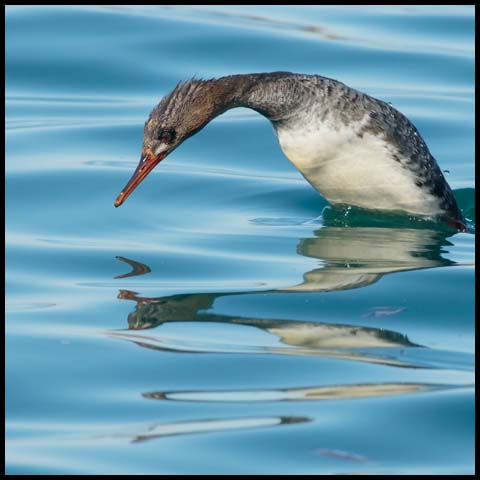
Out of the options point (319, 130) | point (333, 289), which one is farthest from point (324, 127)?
point (333, 289)

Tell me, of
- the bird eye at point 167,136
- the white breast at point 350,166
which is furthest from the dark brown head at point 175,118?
the white breast at point 350,166

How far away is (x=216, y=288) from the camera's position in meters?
8.27

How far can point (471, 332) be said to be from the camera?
749 centimetres

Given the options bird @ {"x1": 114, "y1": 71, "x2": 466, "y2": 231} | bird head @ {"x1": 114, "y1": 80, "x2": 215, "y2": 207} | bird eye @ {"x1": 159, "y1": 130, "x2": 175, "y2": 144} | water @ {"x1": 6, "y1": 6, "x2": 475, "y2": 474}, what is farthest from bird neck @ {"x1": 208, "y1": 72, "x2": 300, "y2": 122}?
water @ {"x1": 6, "y1": 6, "x2": 475, "y2": 474}

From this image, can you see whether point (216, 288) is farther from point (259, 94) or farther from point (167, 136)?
point (259, 94)

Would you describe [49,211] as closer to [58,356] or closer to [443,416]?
[58,356]

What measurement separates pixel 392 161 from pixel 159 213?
5.99 feet

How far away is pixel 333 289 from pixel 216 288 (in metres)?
0.68

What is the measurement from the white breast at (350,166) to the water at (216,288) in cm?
22

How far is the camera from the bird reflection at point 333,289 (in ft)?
23.4

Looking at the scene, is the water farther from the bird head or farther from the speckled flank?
the bird head

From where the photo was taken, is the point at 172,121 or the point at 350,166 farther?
the point at 350,166

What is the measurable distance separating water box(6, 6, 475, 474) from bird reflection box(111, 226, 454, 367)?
0.02 meters

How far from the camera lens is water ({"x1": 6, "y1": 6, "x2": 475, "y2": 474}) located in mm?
5980
